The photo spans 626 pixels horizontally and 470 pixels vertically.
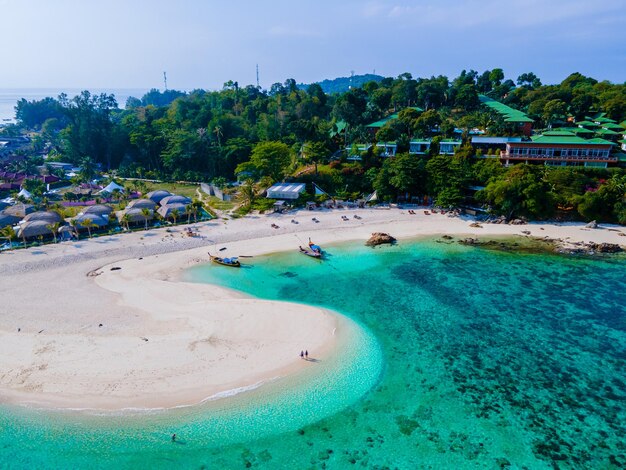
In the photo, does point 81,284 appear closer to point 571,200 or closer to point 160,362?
point 160,362

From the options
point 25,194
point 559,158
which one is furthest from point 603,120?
point 25,194

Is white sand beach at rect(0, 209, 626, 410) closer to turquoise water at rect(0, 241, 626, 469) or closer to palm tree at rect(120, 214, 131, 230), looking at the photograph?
turquoise water at rect(0, 241, 626, 469)

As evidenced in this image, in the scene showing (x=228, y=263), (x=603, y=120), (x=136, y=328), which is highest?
(x=603, y=120)

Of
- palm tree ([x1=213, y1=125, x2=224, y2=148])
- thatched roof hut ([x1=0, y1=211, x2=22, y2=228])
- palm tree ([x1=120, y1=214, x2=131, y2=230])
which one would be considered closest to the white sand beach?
palm tree ([x1=120, y1=214, x2=131, y2=230])

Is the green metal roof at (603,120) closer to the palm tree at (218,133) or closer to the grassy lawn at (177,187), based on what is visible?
the palm tree at (218,133)

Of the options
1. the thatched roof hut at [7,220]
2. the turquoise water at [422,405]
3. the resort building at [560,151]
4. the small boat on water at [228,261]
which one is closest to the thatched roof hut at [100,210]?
the thatched roof hut at [7,220]

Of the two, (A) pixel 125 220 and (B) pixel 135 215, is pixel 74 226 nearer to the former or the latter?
(A) pixel 125 220
